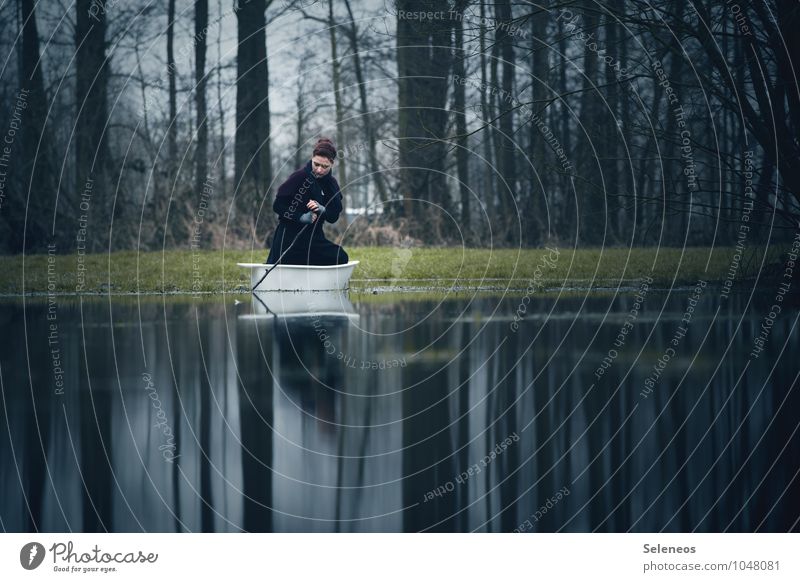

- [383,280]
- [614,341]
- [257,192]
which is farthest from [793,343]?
[257,192]

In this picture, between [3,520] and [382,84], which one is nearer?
[3,520]

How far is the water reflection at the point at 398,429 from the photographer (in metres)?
4.05

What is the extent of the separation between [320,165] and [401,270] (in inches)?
184

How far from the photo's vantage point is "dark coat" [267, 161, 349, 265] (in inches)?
548

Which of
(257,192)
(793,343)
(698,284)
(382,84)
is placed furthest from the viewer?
(382,84)

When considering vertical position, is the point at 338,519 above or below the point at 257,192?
below

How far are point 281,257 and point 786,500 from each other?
10.5m

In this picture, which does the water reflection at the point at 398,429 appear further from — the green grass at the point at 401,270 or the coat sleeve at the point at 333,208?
the green grass at the point at 401,270

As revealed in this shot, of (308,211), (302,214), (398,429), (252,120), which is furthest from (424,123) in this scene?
(398,429)

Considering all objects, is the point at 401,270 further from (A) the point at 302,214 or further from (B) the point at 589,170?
(B) the point at 589,170

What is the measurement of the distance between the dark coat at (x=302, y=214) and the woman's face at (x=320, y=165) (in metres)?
0.16

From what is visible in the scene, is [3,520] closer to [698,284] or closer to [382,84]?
[698,284]

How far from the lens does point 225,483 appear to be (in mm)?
4348
